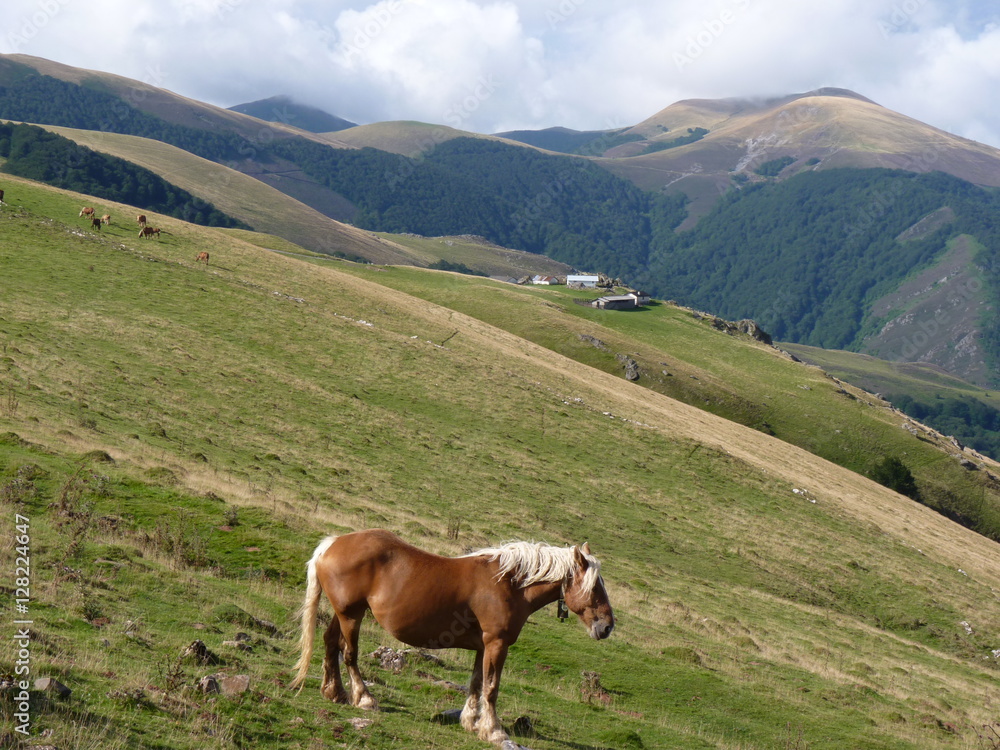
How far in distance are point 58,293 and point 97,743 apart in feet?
147

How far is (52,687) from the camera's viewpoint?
817 cm

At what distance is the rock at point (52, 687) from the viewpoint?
8.08 meters

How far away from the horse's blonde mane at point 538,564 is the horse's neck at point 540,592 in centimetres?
9

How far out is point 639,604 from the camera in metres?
25.3

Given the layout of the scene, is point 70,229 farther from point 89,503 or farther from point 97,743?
point 97,743

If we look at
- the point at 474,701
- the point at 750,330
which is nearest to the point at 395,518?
the point at 474,701

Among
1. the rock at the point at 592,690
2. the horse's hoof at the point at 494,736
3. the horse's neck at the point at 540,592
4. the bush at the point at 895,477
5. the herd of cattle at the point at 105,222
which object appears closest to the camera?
the horse's hoof at the point at 494,736

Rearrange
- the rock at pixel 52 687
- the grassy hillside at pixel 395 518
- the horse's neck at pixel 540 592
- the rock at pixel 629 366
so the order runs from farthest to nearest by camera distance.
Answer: the rock at pixel 629 366 → the grassy hillside at pixel 395 518 → the horse's neck at pixel 540 592 → the rock at pixel 52 687

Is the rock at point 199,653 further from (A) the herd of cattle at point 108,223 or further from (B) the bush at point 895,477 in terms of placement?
(B) the bush at point 895,477

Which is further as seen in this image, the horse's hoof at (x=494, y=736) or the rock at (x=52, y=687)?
the horse's hoof at (x=494, y=736)

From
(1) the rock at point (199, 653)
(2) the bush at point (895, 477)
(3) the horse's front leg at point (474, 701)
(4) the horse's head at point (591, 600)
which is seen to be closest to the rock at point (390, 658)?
(3) the horse's front leg at point (474, 701)

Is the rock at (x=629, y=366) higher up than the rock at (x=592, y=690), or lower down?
higher up

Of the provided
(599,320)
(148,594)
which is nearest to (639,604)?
(148,594)

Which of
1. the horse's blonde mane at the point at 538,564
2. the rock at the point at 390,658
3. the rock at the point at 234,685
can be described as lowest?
the rock at the point at 390,658
